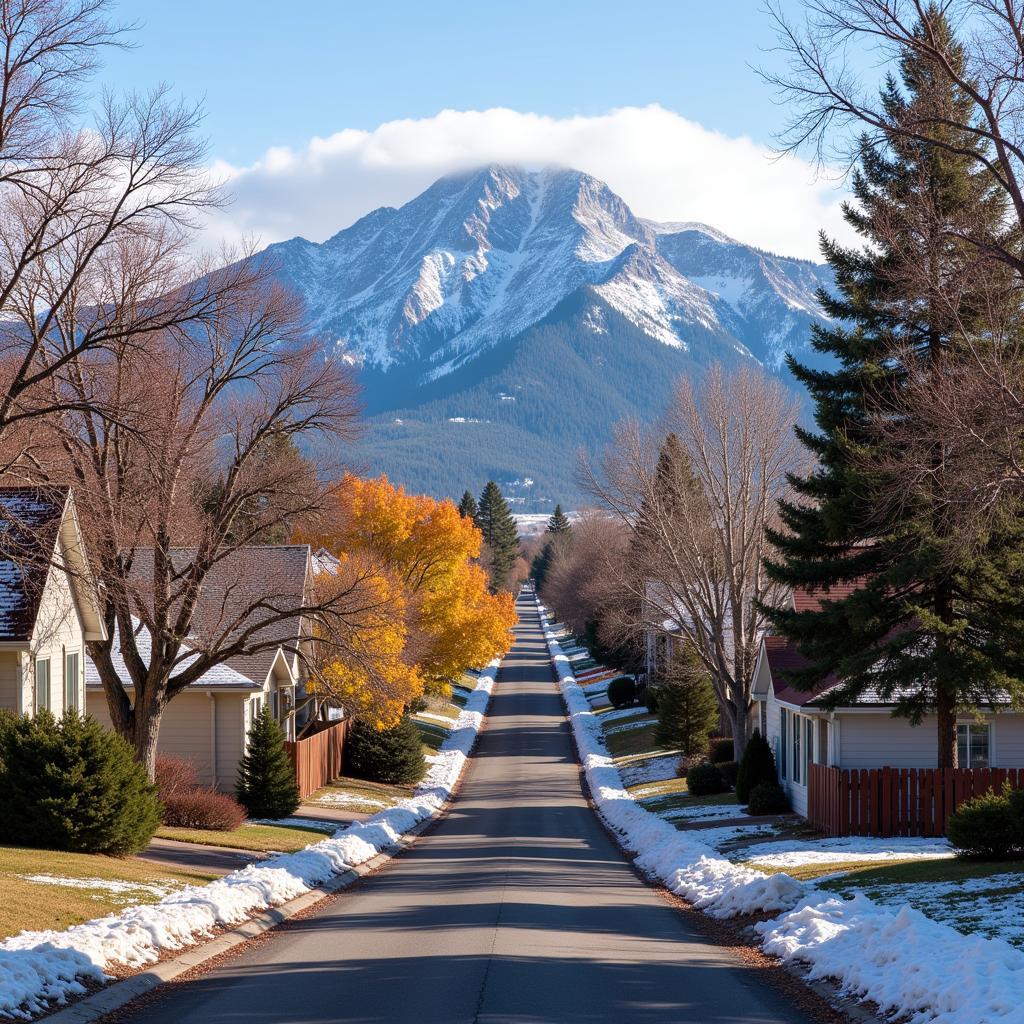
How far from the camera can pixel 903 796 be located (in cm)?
2670

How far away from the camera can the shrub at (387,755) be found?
149 feet

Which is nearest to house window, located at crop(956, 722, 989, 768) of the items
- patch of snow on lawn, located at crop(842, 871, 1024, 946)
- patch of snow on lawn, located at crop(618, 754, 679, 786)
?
patch of snow on lawn, located at crop(842, 871, 1024, 946)

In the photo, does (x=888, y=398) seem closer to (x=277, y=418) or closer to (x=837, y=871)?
(x=837, y=871)

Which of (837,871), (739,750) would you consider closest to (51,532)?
(837,871)

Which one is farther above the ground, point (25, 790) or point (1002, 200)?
point (1002, 200)

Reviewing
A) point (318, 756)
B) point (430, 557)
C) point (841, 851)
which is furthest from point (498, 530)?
point (841, 851)

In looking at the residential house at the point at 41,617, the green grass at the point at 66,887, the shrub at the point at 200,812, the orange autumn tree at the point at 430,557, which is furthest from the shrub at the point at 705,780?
the green grass at the point at 66,887

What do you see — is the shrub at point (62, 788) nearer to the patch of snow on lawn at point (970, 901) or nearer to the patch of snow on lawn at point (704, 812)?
the patch of snow on lawn at point (970, 901)

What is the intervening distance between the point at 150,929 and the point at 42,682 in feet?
43.6

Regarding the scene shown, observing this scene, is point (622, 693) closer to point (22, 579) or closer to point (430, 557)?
point (430, 557)

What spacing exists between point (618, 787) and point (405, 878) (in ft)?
71.5

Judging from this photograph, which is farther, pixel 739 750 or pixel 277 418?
pixel 739 750

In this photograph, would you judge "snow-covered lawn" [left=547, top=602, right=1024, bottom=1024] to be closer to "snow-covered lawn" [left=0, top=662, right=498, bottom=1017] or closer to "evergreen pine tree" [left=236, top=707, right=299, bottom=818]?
"snow-covered lawn" [left=0, top=662, right=498, bottom=1017]

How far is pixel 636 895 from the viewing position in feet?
68.1
